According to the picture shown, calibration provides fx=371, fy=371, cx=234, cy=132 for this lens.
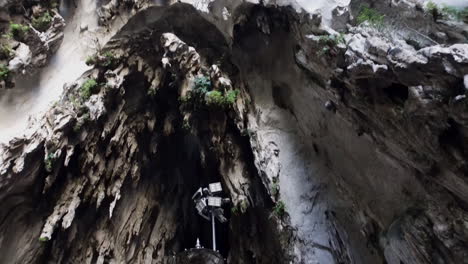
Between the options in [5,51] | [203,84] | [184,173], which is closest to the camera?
[5,51]

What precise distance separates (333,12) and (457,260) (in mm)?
4566

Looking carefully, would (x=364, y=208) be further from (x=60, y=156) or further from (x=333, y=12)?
(x=60, y=156)

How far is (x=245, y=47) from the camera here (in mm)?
9906

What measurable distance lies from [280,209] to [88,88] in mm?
5224

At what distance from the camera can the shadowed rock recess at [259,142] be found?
216 inches

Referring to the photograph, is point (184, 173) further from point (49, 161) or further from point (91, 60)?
point (49, 161)

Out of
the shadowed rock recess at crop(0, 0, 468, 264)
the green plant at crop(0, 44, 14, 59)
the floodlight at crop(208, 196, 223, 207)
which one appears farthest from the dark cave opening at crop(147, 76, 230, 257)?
the green plant at crop(0, 44, 14, 59)

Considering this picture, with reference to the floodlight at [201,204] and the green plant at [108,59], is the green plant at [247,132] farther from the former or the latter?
the green plant at [108,59]

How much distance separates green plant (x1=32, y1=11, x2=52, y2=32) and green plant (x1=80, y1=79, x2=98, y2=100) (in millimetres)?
1818

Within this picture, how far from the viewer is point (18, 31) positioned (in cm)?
862

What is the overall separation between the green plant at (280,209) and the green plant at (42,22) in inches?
278

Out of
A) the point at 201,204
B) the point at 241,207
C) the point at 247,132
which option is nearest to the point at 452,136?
the point at 247,132

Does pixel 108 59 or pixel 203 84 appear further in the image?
pixel 108 59

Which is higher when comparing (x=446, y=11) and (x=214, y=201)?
(x=446, y=11)
